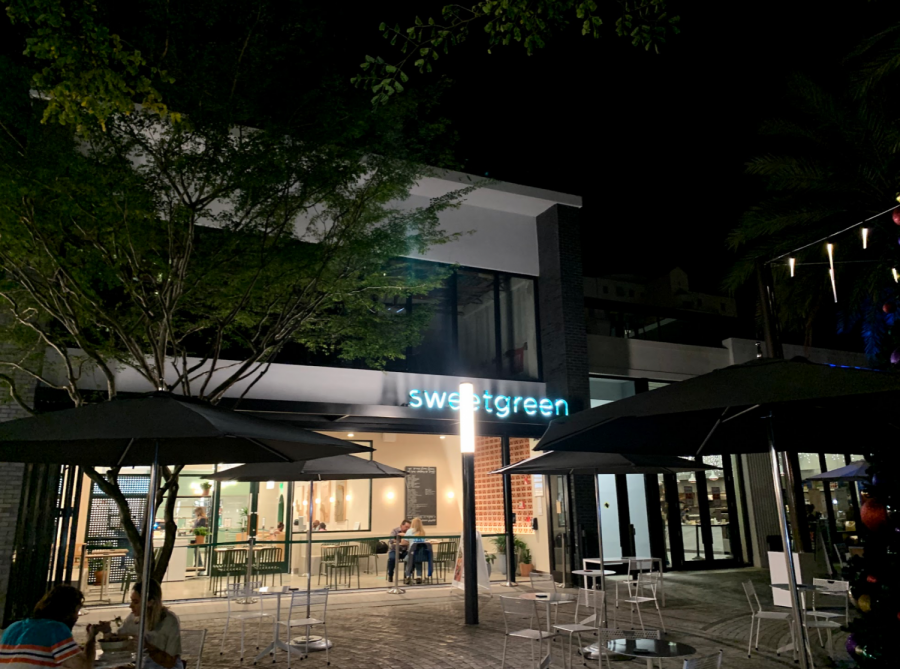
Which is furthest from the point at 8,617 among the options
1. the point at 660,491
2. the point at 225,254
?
the point at 660,491

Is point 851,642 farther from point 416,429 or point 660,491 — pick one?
point 660,491

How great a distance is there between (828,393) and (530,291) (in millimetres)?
12642

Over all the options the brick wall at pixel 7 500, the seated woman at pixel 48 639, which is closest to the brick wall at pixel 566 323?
the brick wall at pixel 7 500

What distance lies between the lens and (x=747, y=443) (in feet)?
17.6

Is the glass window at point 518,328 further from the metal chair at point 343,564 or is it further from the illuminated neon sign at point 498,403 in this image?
the metal chair at point 343,564

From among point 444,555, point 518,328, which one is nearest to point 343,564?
point 444,555

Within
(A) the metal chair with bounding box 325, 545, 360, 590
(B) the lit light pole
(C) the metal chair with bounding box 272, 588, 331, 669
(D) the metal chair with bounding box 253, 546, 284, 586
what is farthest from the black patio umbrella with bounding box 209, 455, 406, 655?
(A) the metal chair with bounding box 325, 545, 360, 590

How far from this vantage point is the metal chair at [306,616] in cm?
760

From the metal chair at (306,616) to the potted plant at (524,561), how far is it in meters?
5.65

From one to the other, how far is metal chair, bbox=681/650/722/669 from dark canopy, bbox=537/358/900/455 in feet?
4.80

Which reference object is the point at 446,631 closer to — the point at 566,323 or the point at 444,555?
the point at 444,555

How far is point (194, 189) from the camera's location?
7707 millimetres

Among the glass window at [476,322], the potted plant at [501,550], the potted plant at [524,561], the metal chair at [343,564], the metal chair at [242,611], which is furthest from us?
the potted plant at [524,561]

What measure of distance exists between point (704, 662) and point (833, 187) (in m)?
10.1
